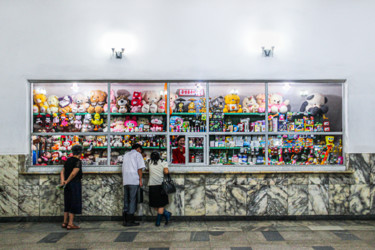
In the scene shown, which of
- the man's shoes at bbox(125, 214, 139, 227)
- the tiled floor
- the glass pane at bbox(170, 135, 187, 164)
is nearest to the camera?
the tiled floor

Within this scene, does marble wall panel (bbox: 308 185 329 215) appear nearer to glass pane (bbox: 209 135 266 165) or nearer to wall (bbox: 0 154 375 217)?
wall (bbox: 0 154 375 217)

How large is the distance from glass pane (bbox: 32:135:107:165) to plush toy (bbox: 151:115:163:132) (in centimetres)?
113

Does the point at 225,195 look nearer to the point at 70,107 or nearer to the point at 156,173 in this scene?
the point at 156,173

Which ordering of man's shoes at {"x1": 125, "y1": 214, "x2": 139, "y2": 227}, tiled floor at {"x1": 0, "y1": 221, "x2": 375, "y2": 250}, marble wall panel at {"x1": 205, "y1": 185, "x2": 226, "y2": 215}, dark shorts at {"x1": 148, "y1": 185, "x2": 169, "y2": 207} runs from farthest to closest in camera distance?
marble wall panel at {"x1": 205, "y1": 185, "x2": 226, "y2": 215}, man's shoes at {"x1": 125, "y1": 214, "x2": 139, "y2": 227}, dark shorts at {"x1": 148, "y1": 185, "x2": 169, "y2": 207}, tiled floor at {"x1": 0, "y1": 221, "x2": 375, "y2": 250}

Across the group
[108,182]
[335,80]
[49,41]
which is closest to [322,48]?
[335,80]

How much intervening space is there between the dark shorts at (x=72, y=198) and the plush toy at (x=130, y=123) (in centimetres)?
166

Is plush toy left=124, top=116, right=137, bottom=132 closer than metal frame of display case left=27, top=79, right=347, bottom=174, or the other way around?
metal frame of display case left=27, top=79, right=347, bottom=174

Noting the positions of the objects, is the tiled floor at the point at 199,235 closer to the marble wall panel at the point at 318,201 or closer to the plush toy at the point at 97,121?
the marble wall panel at the point at 318,201

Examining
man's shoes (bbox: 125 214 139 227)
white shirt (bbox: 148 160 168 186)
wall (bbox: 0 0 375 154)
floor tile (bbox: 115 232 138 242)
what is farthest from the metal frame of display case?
floor tile (bbox: 115 232 138 242)

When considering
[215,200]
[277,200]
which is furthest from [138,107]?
[277,200]

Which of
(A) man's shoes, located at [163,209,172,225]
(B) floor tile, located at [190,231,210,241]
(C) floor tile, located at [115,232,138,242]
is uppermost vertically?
(A) man's shoes, located at [163,209,172,225]

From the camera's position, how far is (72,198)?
20.6ft

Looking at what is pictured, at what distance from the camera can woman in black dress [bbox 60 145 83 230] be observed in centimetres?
627

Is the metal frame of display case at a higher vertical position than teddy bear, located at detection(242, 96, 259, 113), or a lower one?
lower
